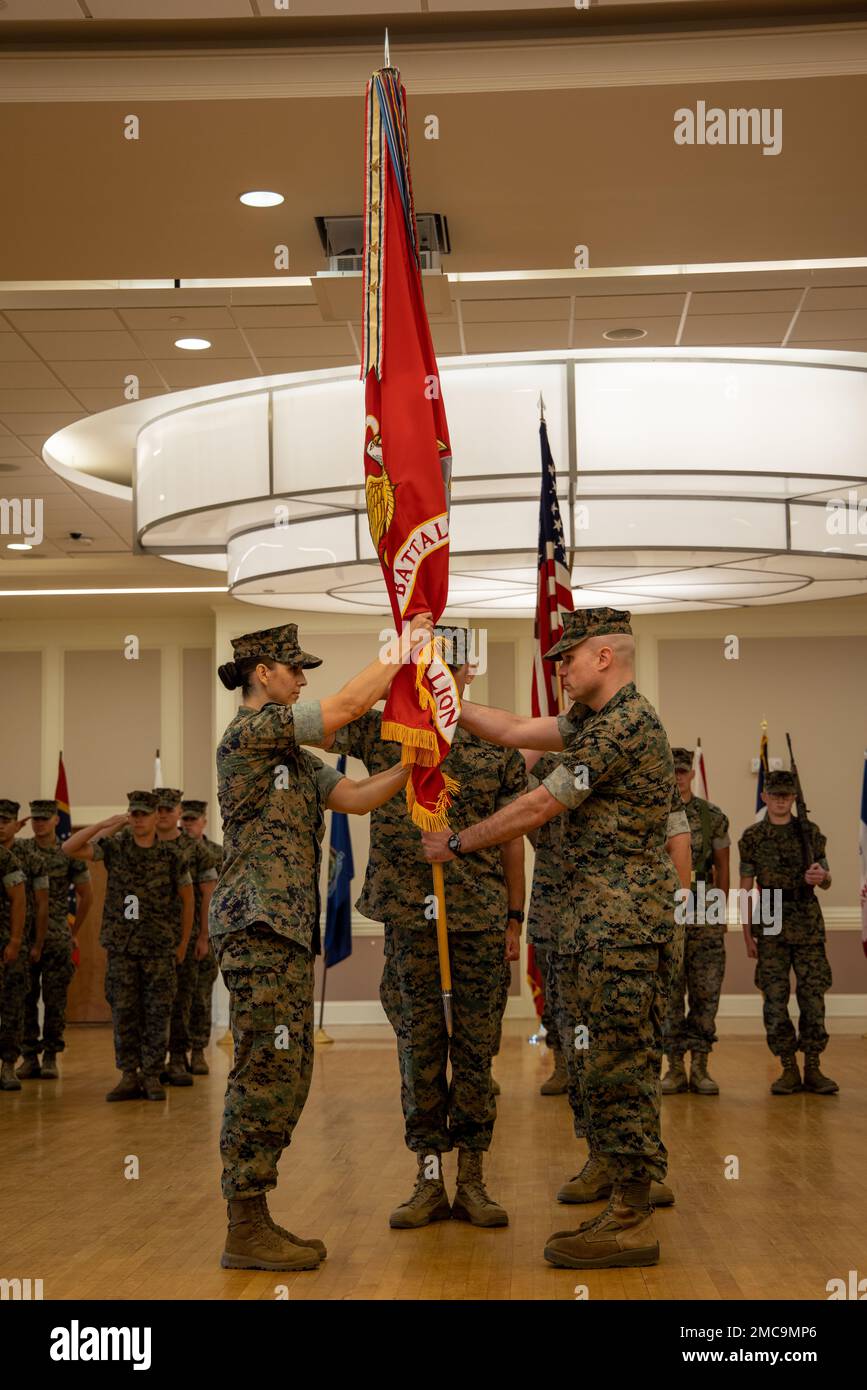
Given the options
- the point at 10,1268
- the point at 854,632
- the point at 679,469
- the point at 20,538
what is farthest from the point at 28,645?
the point at 10,1268

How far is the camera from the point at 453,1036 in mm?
4234

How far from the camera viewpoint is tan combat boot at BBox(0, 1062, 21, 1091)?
7867 mm

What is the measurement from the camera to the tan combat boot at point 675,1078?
7305mm

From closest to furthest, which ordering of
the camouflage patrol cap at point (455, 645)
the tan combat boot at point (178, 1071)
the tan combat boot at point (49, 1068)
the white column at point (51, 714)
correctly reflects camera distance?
the camouflage patrol cap at point (455, 645)
the tan combat boot at point (178, 1071)
the tan combat boot at point (49, 1068)
the white column at point (51, 714)

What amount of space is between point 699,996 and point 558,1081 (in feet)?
2.85

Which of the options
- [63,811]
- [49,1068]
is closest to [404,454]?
[49,1068]

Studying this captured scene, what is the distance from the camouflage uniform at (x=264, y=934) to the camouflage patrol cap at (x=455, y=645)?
445 millimetres

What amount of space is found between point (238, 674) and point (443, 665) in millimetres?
616

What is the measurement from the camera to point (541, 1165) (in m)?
5.32

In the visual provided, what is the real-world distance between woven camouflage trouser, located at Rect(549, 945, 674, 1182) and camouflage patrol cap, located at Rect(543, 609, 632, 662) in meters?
0.83

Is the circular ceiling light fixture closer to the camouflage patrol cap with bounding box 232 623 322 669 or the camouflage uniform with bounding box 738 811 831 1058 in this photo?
the camouflage uniform with bounding box 738 811 831 1058

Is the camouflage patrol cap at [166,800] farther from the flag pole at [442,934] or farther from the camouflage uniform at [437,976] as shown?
the flag pole at [442,934]

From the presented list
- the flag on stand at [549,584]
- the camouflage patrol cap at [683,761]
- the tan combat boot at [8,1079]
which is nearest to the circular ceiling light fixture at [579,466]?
the flag on stand at [549,584]
